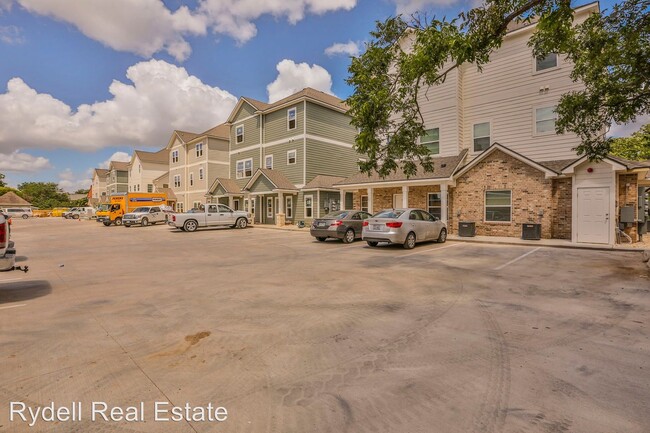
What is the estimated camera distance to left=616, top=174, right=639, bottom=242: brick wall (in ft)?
46.2

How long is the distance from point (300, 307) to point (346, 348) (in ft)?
5.62


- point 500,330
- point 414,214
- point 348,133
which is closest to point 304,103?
point 348,133

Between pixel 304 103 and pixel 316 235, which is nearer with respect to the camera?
pixel 316 235

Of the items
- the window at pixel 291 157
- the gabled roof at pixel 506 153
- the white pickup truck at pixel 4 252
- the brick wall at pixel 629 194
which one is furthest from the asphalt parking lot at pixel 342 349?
the window at pixel 291 157

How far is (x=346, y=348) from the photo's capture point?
3857 mm

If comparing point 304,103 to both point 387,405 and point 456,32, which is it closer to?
point 456,32

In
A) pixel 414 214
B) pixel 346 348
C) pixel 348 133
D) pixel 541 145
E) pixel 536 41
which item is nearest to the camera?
pixel 346 348

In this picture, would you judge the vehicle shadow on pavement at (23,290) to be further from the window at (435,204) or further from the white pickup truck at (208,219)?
the window at (435,204)

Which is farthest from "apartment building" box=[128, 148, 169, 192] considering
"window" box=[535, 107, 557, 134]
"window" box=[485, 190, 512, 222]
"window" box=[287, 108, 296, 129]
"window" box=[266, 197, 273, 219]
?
"window" box=[535, 107, 557, 134]

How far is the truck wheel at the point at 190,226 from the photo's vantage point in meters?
22.0

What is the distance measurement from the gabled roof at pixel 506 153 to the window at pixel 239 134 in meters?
21.8

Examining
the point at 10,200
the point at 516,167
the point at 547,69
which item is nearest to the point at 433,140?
the point at 516,167

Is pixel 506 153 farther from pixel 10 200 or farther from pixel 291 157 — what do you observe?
pixel 10 200

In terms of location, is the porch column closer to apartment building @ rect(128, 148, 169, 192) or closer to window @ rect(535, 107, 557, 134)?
window @ rect(535, 107, 557, 134)
